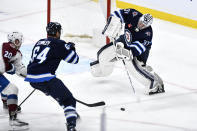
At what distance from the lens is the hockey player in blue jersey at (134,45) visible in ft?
19.4

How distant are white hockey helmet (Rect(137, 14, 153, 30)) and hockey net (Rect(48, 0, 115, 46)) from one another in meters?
1.72

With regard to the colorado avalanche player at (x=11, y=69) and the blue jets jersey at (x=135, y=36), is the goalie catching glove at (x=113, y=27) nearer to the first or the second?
the blue jets jersey at (x=135, y=36)

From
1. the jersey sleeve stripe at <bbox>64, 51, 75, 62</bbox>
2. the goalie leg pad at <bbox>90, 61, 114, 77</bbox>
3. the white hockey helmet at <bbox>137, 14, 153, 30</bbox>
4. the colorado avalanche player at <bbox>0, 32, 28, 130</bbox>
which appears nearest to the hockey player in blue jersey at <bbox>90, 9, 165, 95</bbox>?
the white hockey helmet at <bbox>137, 14, 153, 30</bbox>

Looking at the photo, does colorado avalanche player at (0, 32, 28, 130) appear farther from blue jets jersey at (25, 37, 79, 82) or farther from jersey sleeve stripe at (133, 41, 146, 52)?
jersey sleeve stripe at (133, 41, 146, 52)

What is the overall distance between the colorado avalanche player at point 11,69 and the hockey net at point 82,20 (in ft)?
8.56

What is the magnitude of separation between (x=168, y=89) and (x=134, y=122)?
1.09 meters

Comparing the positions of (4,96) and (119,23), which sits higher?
(119,23)

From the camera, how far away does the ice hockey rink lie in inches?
210

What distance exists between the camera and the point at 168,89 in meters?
6.35

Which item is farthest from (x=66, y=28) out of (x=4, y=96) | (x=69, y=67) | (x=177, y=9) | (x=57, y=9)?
(x=4, y=96)

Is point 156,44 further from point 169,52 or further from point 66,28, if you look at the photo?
point 66,28

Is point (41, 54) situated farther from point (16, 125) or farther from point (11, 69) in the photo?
point (16, 125)

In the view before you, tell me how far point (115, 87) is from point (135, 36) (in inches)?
26.0

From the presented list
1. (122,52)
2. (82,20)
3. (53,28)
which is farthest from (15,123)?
(82,20)
